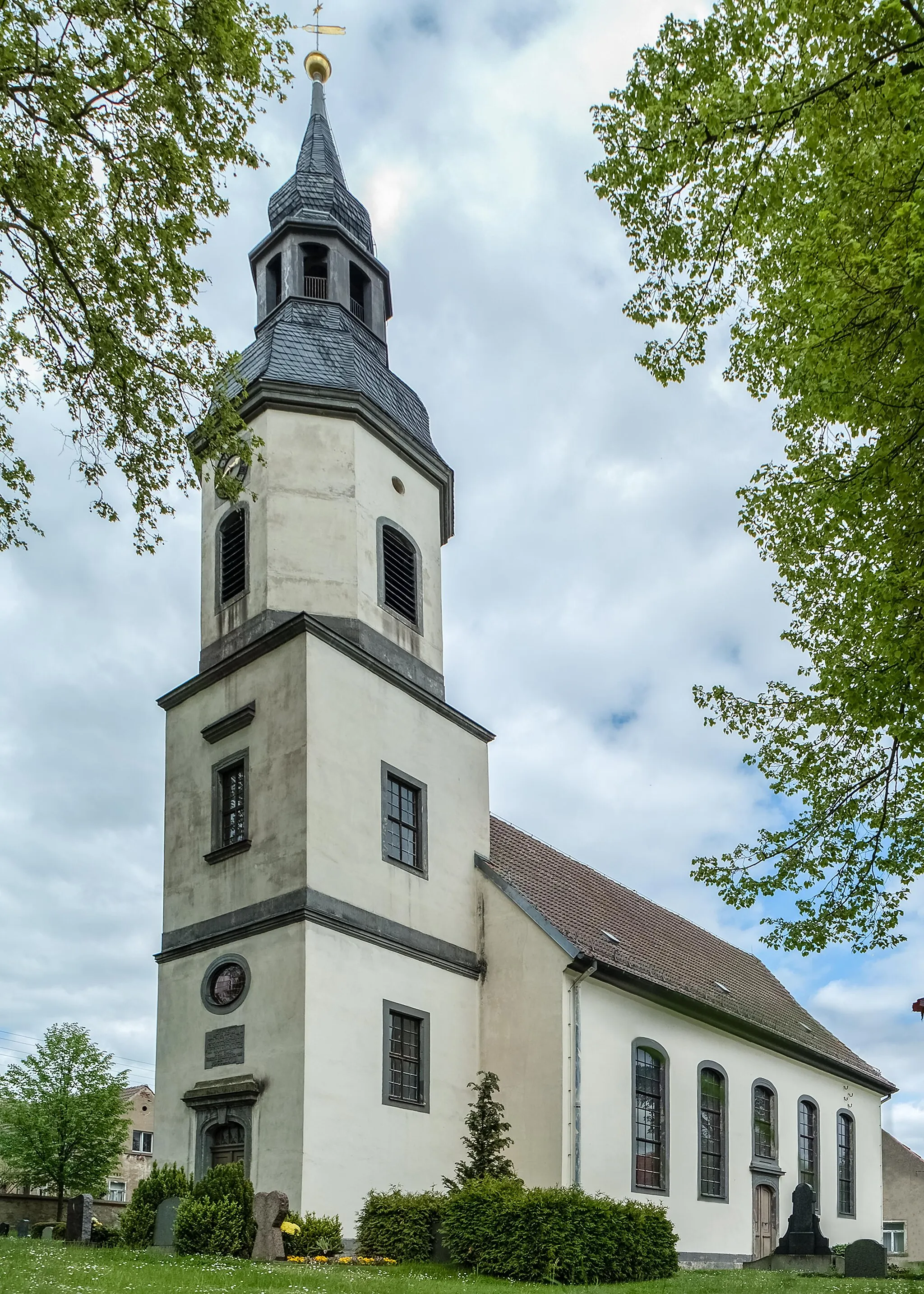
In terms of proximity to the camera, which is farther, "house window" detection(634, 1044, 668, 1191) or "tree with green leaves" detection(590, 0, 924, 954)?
"house window" detection(634, 1044, 668, 1191)

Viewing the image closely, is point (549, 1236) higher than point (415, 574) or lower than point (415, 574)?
lower

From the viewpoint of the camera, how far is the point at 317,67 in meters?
28.1

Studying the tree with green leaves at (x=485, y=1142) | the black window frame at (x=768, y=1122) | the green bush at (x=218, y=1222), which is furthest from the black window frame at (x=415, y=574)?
the black window frame at (x=768, y=1122)

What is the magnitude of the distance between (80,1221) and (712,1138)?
503 inches

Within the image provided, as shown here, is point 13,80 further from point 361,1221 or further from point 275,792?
point 361,1221

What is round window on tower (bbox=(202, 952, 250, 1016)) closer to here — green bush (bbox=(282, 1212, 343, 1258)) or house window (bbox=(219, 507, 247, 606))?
green bush (bbox=(282, 1212, 343, 1258))

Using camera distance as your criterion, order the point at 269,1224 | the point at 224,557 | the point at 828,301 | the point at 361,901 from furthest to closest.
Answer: the point at 224,557 → the point at 361,901 → the point at 269,1224 → the point at 828,301

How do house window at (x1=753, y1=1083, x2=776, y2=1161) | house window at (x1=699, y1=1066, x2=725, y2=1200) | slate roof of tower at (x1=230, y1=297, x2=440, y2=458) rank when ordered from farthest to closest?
house window at (x1=753, y1=1083, x2=776, y2=1161)
house window at (x1=699, y1=1066, x2=725, y2=1200)
slate roof of tower at (x1=230, y1=297, x2=440, y2=458)

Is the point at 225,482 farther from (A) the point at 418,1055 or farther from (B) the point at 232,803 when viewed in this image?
(A) the point at 418,1055

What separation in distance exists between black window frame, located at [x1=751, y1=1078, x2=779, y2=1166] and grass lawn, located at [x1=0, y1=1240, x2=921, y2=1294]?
8.28 m

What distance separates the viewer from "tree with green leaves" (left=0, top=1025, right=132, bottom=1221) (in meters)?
35.1

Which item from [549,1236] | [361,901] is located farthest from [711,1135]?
[361,901]

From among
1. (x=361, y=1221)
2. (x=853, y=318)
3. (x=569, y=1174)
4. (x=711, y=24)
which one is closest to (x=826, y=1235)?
(x=569, y=1174)

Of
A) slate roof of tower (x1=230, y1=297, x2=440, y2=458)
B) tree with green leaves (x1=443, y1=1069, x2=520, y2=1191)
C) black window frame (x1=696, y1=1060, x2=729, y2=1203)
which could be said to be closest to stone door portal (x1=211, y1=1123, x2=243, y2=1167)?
tree with green leaves (x1=443, y1=1069, x2=520, y2=1191)
